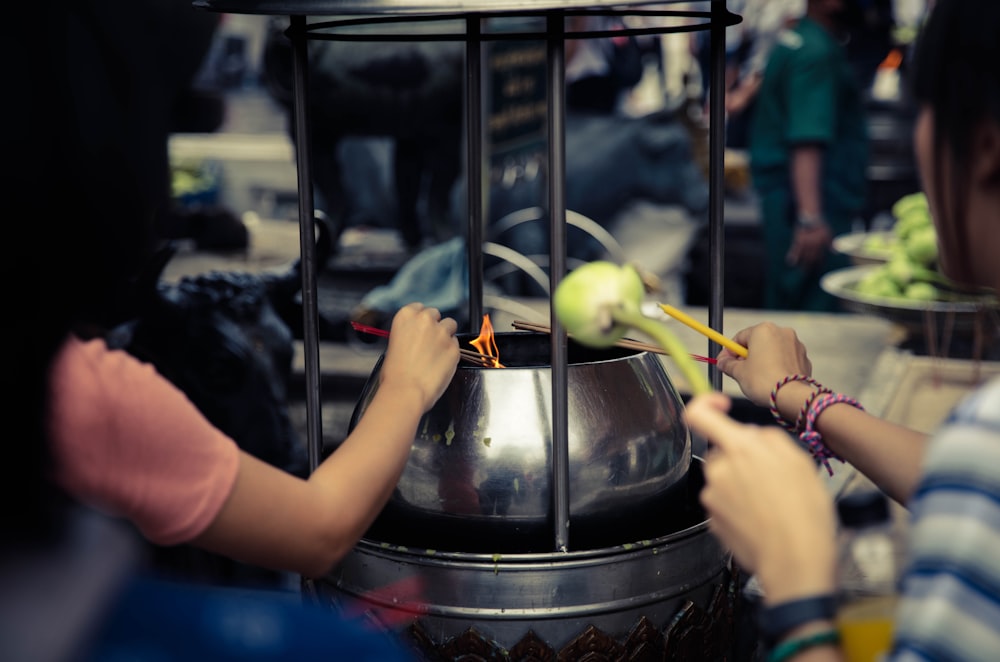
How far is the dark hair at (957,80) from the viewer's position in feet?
3.08

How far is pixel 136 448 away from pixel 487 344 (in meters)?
0.69

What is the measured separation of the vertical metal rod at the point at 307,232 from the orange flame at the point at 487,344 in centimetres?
24

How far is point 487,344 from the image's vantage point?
166 centimetres

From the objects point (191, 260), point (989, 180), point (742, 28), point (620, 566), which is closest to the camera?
point (989, 180)

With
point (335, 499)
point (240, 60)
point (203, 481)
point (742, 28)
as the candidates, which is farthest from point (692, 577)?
point (240, 60)

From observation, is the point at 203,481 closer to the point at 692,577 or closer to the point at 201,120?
the point at 692,577

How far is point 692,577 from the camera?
4.94 feet

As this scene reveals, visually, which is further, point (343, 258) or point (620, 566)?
point (343, 258)

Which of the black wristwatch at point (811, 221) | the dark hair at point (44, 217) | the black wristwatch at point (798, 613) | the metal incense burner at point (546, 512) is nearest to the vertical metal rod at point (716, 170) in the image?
the metal incense burner at point (546, 512)

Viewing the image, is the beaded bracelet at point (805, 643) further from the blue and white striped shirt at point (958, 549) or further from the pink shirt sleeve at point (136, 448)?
the pink shirt sleeve at point (136, 448)

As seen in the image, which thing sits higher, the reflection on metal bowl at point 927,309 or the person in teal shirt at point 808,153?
the person in teal shirt at point 808,153

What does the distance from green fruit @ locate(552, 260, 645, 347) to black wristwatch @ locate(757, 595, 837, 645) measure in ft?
1.12

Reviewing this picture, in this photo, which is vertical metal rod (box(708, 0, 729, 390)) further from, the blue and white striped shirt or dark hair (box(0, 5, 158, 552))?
dark hair (box(0, 5, 158, 552))

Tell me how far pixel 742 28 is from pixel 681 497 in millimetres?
8210
